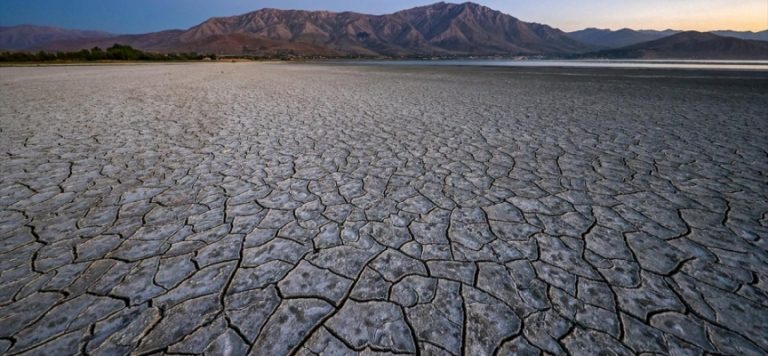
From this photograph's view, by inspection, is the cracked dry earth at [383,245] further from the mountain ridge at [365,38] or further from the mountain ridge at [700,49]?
the mountain ridge at [365,38]

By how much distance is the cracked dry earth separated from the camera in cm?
132

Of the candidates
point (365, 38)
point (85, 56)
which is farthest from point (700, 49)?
Result: point (365, 38)

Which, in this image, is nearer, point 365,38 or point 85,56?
point 85,56

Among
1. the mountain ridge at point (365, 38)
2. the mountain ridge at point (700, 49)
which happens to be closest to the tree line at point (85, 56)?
the mountain ridge at point (700, 49)

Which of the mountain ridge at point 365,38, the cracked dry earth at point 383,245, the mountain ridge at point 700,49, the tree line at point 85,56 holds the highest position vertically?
the mountain ridge at point 365,38

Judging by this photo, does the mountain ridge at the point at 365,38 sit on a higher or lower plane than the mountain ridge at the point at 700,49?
higher

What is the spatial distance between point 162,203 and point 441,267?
7.13 ft

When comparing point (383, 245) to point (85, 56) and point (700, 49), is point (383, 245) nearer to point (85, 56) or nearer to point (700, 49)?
point (85, 56)

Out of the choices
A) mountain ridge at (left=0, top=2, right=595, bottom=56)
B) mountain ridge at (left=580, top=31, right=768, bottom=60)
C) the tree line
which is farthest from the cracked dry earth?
mountain ridge at (left=0, top=2, right=595, bottom=56)

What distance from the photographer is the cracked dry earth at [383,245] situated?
1.32 metres

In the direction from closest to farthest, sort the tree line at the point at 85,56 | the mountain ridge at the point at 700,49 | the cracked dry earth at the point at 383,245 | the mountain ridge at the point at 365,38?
the cracked dry earth at the point at 383,245, the tree line at the point at 85,56, the mountain ridge at the point at 700,49, the mountain ridge at the point at 365,38

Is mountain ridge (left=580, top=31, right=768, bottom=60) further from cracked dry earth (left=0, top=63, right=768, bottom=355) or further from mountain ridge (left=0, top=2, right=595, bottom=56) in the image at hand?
cracked dry earth (left=0, top=63, right=768, bottom=355)

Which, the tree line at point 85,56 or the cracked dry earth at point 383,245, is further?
the tree line at point 85,56

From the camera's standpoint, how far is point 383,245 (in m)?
1.94
